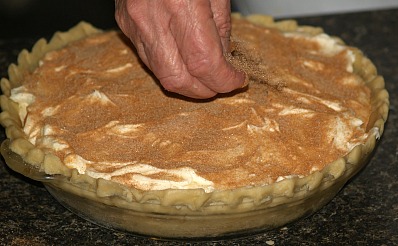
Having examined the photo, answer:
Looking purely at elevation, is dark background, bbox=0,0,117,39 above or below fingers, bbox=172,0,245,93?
below

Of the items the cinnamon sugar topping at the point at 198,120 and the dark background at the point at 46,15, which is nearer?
the cinnamon sugar topping at the point at 198,120

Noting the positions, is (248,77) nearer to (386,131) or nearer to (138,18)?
(138,18)

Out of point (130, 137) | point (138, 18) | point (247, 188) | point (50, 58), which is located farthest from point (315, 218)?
point (50, 58)

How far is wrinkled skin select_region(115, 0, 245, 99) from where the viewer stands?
2.20 meters

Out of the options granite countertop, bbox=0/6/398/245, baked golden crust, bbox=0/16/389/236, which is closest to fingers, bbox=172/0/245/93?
baked golden crust, bbox=0/16/389/236

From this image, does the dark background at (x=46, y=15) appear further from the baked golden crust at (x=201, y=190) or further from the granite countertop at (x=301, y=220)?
the baked golden crust at (x=201, y=190)

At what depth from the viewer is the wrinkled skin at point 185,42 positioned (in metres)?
2.20

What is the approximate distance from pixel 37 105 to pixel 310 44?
915 millimetres

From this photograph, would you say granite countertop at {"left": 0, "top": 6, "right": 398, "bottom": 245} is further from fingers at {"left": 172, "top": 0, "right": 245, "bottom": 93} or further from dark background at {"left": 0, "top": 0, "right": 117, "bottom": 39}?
dark background at {"left": 0, "top": 0, "right": 117, "bottom": 39}

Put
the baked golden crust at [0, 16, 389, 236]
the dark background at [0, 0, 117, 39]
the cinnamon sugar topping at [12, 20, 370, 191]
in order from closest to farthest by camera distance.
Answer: the baked golden crust at [0, 16, 389, 236], the cinnamon sugar topping at [12, 20, 370, 191], the dark background at [0, 0, 117, 39]

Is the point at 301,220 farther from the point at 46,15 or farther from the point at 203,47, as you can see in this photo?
the point at 46,15

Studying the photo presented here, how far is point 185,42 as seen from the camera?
2209 mm

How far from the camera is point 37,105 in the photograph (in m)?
2.62

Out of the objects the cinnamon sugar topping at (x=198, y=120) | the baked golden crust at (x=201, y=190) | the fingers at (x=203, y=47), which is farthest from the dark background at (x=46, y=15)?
the fingers at (x=203, y=47)
